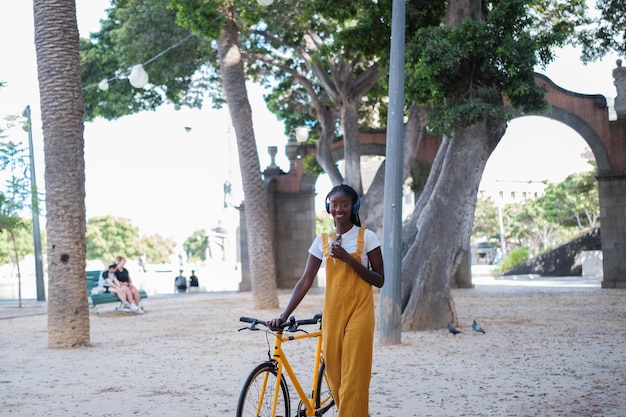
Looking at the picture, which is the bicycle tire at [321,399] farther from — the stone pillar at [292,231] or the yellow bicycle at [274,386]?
the stone pillar at [292,231]

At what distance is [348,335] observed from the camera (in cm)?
496

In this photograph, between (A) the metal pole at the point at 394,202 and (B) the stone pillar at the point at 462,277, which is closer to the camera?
(A) the metal pole at the point at 394,202

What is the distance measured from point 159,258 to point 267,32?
222ft

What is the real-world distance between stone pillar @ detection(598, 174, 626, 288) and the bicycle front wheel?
23.7m

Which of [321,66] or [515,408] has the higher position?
[321,66]

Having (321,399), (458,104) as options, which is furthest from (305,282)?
(458,104)

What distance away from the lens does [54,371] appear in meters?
10.4

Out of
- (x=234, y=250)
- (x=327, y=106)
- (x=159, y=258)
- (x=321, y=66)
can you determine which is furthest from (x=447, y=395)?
(x=159, y=258)

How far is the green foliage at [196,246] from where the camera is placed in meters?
97.8

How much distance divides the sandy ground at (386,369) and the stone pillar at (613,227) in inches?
400

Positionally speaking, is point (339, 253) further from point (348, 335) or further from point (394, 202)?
point (394, 202)

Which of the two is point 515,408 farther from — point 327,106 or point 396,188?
point 327,106

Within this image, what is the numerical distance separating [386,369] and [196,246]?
3526 inches

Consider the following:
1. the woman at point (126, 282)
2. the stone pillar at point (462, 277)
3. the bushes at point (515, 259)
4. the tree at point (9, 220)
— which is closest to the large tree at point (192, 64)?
the woman at point (126, 282)
